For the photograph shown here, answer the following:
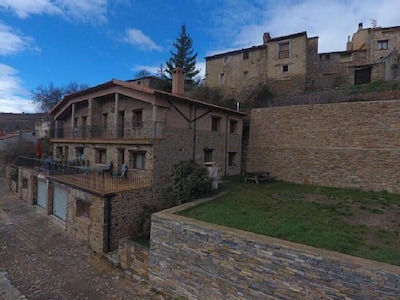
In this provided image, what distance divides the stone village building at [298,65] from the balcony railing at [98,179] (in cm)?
1722

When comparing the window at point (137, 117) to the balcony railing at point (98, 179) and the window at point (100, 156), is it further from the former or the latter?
the window at point (100, 156)

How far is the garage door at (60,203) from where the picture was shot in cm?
1353

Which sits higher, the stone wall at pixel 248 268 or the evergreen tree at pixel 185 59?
the evergreen tree at pixel 185 59

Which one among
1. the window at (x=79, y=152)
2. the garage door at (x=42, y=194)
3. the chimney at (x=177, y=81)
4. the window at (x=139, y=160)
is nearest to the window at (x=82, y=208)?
the window at (x=139, y=160)

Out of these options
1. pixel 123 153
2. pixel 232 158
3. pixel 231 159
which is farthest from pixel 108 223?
pixel 232 158

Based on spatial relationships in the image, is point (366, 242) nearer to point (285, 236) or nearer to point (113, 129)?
point (285, 236)

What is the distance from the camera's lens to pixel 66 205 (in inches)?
507

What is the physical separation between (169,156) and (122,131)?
4.27 metres

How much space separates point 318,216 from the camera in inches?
351

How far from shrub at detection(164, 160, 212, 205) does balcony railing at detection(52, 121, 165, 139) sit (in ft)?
7.52

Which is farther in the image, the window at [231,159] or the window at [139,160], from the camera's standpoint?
the window at [231,159]

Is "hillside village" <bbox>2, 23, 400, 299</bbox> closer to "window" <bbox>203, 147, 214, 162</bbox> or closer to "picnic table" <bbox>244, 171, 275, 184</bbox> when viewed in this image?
"window" <bbox>203, 147, 214, 162</bbox>

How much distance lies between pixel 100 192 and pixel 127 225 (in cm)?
197

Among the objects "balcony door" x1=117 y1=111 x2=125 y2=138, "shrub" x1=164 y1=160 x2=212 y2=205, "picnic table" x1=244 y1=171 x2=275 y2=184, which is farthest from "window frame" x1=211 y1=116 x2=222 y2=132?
"balcony door" x1=117 y1=111 x2=125 y2=138
